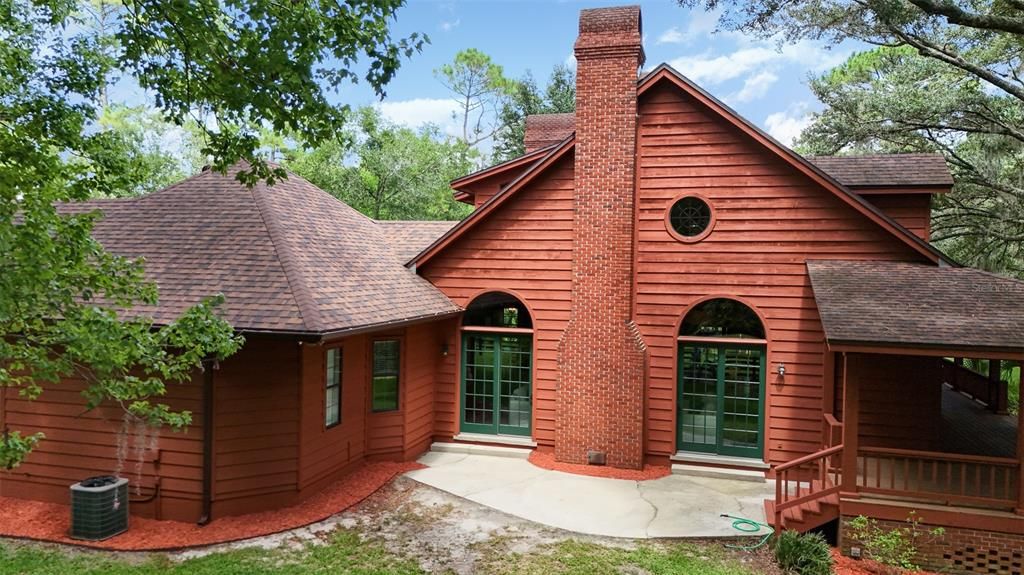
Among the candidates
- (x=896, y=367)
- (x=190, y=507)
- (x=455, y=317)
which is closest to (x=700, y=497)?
(x=896, y=367)

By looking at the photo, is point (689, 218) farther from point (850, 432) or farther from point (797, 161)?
point (850, 432)

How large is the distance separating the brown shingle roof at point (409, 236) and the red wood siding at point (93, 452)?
18.0ft

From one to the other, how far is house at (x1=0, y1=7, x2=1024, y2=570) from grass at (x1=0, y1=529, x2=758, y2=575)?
4.15 ft

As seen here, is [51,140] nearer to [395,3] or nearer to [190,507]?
[395,3]

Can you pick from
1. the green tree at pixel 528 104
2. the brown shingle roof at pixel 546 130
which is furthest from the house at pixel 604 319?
the green tree at pixel 528 104

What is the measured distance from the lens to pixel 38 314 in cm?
538

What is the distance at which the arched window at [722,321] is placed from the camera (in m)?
10.8

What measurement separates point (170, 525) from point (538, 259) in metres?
7.10

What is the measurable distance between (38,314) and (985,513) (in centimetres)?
1043

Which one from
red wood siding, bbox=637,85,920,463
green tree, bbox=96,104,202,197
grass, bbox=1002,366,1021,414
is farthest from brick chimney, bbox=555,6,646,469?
green tree, bbox=96,104,202,197

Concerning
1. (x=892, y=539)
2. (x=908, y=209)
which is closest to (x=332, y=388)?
(x=892, y=539)

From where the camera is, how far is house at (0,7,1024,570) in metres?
8.34

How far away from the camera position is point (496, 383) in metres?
12.0

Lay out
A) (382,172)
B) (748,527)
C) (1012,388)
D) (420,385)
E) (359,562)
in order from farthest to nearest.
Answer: (382,172), (1012,388), (420,385), (748,527), (359,562)
